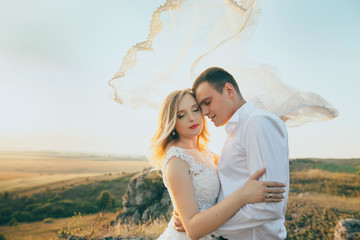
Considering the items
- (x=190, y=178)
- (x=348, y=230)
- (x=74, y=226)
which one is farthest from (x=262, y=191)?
(x=74, y=226)

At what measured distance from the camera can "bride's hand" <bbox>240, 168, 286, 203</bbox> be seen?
6.49ft

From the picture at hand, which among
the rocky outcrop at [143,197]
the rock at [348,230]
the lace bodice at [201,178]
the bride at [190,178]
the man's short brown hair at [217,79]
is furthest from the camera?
the rocky outcrop at [143,197]

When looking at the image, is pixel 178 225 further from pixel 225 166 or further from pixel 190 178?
pixel 225 166

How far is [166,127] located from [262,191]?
150 centimetres

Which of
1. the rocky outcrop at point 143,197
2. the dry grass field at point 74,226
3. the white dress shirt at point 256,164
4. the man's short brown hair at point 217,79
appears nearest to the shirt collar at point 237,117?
the white dress shirt at point 256,164

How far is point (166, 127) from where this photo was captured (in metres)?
3.08

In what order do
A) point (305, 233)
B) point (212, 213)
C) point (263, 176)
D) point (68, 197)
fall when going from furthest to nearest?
point (68, 197), point (305, 233), point (212, 213), point (263, 176)

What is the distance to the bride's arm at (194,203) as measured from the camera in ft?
6.69

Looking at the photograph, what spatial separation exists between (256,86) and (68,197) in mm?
25832

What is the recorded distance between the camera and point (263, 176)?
80.7 inches

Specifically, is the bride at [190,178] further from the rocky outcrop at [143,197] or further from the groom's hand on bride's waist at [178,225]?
the rocky outcrop at [143,197]

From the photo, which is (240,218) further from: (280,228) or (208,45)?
(208,45)

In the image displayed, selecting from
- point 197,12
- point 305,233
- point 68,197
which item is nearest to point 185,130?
point 197,12

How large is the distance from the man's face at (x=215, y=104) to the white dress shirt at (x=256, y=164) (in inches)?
13.1
